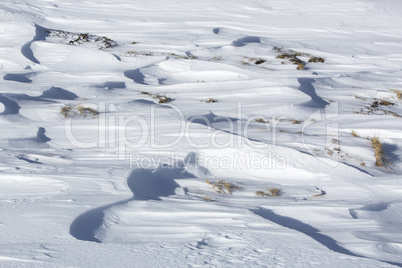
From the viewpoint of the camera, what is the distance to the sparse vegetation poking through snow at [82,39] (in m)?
5.96

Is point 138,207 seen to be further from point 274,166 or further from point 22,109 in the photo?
point 22,109

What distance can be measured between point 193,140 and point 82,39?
323cm

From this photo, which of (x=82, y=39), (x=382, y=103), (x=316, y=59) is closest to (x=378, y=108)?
Result: (x=382, y=103)

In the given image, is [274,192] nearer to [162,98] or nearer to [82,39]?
[162,98]

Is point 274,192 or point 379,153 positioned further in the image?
point 379,153

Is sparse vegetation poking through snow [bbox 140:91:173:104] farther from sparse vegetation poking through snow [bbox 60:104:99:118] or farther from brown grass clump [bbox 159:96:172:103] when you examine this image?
sparse vegetation poking through snow [bbox 60:104:99:118]

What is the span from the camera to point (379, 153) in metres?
3.34

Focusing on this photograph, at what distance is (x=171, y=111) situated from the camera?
3.98 m

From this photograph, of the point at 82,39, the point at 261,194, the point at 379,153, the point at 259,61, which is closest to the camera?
the point at 261,194

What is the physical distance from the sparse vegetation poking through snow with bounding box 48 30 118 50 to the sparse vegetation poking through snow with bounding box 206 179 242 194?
3.41m

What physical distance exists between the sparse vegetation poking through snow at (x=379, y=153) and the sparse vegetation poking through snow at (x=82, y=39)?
3.40m

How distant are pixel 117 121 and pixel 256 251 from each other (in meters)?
2.07

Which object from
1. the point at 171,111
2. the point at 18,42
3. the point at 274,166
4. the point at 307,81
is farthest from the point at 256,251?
the point at 18,42

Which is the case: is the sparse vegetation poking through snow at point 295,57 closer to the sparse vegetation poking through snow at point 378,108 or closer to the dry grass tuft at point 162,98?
the sparse vegetation poking through snow at point 378,108
